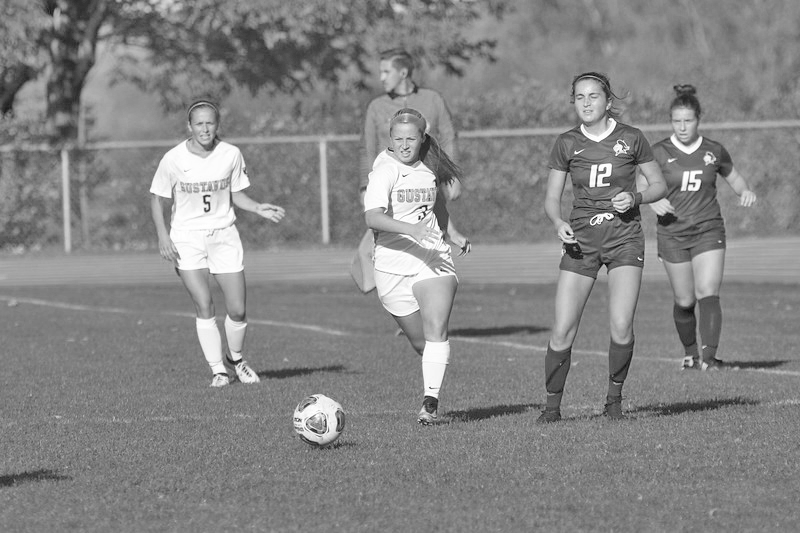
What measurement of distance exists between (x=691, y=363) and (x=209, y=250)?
13.0 ft

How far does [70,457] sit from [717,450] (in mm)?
3321

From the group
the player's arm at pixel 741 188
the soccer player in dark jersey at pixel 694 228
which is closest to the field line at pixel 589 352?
the soccer player in dark jersey at pixel 694 228

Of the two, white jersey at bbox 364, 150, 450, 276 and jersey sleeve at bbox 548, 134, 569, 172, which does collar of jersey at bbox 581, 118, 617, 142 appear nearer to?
jersey sleeve at bbox 548, 134, 569, 172

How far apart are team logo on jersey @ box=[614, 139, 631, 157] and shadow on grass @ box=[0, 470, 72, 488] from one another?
136 inches

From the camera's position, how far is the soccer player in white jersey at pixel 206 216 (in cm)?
981

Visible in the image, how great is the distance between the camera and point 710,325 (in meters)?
10.8

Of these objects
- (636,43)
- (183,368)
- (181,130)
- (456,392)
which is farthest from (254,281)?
(636,43)

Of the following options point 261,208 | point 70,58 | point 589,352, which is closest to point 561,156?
point 261,208

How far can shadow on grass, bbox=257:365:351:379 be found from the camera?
10.4 metres

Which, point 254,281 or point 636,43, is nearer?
point 254,281

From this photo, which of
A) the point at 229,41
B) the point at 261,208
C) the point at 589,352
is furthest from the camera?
the point at 229,41

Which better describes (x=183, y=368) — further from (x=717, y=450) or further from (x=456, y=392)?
(x=717, y=450)

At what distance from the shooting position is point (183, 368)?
11000mm

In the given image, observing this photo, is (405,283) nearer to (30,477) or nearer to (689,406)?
(689,406)
